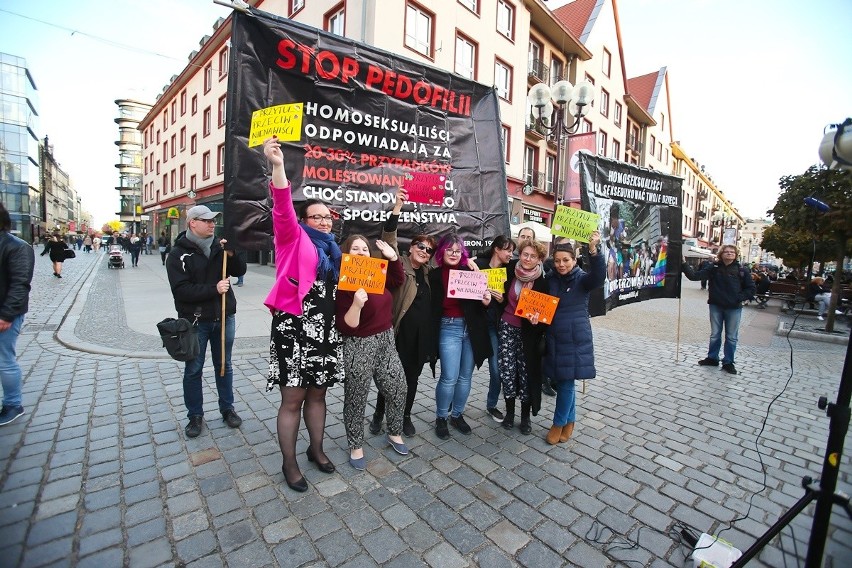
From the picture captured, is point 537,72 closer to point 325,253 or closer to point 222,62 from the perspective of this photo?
point 222,62

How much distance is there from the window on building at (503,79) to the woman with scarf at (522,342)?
1843 centimetres

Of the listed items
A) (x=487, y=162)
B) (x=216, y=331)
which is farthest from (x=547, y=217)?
(x=216, y=331)

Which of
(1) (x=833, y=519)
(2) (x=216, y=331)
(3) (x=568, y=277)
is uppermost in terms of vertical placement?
(3) (x=568, y=277)

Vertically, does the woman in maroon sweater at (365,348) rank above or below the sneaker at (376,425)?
above

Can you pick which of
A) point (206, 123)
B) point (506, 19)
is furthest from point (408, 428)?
point (206, 123)

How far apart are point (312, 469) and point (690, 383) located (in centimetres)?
545

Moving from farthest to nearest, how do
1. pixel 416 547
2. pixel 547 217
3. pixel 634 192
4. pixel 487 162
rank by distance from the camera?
pixel 547 217, pixel 634 192, pixel 487 162, pixel 416 547

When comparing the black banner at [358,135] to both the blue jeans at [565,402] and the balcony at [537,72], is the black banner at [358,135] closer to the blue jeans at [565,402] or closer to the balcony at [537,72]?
the blue jeans at [565,402]

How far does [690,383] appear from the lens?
238 inches

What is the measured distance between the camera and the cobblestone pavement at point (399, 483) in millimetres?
2494

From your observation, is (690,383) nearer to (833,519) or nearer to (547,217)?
(833,519)

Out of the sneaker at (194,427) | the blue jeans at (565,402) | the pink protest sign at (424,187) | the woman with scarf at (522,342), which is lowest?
the sneaker at (194,427)

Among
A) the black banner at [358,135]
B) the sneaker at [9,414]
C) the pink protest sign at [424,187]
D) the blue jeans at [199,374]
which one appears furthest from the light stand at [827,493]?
the sneaker at [9,414]

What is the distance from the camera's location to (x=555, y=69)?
24.6 metres
